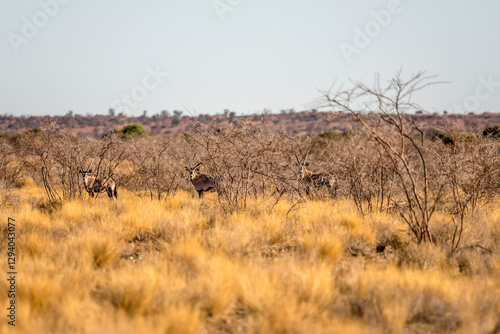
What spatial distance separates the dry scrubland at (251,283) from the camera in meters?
2.89

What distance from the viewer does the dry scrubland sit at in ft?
9.48

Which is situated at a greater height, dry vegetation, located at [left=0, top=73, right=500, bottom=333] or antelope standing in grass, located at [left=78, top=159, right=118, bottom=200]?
antelope standing in grass, located at [left=78, top=159, right=118, bottom=200]

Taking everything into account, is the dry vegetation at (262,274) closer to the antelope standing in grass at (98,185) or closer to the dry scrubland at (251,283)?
the dry scrubland at (251,283)

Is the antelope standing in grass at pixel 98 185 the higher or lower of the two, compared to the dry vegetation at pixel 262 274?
higher

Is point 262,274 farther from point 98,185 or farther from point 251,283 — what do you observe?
point 98,185

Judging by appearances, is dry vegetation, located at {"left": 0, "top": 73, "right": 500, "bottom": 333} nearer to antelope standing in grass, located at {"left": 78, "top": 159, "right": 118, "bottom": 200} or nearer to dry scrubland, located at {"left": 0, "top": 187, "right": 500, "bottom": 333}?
dry scrubland, located at {"left": 0, "top": 187, "right": 500, "bottom": 333}

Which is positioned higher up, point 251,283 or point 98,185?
point 98,185

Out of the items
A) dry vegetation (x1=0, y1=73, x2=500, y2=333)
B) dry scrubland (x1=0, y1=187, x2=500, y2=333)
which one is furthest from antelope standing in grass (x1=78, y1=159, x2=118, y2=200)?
dry scrubland (x1=0, y1=187, x2=500, y2=333)

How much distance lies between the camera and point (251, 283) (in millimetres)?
3477

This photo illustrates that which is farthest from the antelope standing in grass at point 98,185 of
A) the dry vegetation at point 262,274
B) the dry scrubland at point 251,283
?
the dry scrubland at point 251,283

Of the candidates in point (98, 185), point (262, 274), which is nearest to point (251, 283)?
point (262, 274)

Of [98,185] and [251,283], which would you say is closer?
[251,283]

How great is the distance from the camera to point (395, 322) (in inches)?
113

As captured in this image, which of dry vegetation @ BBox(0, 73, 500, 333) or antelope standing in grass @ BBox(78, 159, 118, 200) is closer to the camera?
dry vegetation @ BBox(0, 73, 500, 333)
